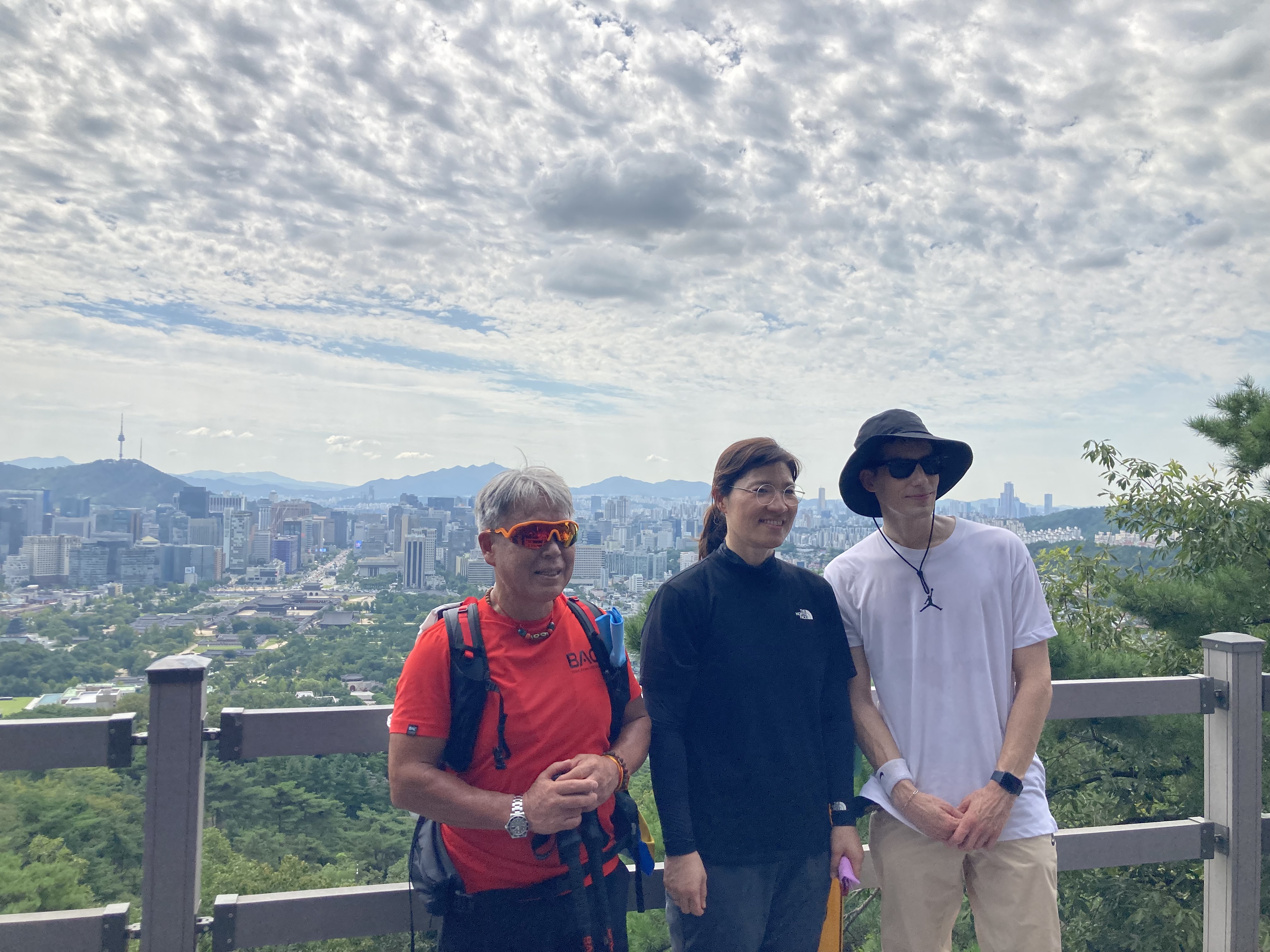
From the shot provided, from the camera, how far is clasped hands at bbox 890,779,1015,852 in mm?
2141

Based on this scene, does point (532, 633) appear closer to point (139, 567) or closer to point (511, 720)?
point (511, 720)

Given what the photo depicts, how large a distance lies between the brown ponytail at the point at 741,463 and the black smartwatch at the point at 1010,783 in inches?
39.8

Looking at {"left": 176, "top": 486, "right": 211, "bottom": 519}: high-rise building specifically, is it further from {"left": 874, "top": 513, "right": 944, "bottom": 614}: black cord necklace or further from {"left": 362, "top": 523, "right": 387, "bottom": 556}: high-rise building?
{"left": 874, "top": 513, "right": 944, "bottom": 614}: black cord necklace

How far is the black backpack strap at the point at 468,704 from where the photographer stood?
71.6 inches

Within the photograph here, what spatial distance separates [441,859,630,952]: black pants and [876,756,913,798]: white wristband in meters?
0.87

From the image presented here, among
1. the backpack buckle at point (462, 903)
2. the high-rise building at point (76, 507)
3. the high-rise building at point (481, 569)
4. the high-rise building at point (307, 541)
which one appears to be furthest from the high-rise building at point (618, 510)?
the high-rise building at point (76, 507)

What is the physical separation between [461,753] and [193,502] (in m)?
50.6

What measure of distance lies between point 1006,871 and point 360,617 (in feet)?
61.1

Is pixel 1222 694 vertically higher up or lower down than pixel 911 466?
lower down

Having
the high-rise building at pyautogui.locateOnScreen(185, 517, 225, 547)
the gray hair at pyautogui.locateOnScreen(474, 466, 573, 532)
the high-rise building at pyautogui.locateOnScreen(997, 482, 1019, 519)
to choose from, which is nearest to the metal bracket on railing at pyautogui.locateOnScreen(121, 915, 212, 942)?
the gray hair at pyautogui.locateOnScreen(474, 466, 573, 532)

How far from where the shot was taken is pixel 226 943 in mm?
2076

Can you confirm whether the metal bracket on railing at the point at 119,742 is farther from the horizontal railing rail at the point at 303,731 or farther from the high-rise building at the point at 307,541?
the high-rise building at the point at 307,541

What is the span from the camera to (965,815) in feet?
7.09

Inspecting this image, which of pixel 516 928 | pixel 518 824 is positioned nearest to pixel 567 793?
pixel 518 824
